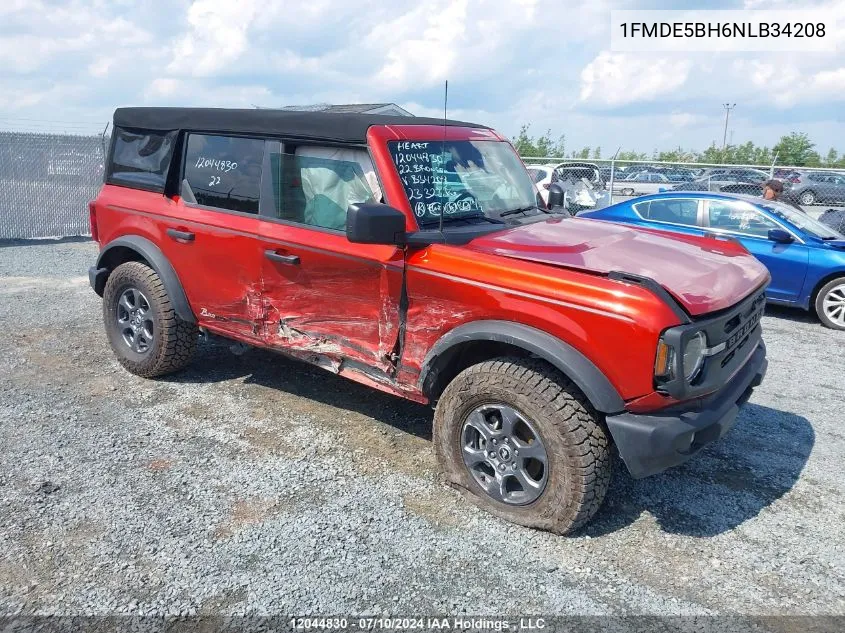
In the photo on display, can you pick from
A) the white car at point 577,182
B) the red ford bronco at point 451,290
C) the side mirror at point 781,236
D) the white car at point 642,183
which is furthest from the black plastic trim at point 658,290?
the white car at point 642,183

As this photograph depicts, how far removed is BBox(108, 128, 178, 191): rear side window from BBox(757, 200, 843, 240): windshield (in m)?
6.78

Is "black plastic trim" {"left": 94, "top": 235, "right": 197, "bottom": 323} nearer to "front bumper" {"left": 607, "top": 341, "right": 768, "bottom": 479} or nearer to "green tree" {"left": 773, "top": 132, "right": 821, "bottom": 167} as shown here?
"front bumper" {"left": 607, "top": 341, "right": 768, "bottom": 479}

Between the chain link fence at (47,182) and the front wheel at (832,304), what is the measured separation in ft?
41.1

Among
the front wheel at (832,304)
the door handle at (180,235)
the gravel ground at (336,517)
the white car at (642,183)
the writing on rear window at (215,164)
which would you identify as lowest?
the gravel ground at (336,517)

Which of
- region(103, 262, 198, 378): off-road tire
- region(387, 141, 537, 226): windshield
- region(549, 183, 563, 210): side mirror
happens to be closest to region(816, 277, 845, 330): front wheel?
region(549, 183, 563, 210): side mirror

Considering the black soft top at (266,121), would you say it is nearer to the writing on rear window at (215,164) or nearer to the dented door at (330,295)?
the writing on rear window at (215,164)

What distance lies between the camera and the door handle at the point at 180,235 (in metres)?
4.52

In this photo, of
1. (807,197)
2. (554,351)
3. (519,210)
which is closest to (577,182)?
(807,197)

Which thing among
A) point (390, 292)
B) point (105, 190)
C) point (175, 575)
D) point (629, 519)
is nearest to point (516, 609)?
point (629, 519)

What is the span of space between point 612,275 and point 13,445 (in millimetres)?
3671

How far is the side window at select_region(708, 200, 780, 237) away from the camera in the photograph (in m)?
7.83

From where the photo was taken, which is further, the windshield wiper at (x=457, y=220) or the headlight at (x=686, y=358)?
the windshield wiper at (x=457, y=220)

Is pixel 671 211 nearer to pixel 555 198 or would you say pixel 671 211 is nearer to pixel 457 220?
pixel 555 198

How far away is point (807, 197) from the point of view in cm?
2092
